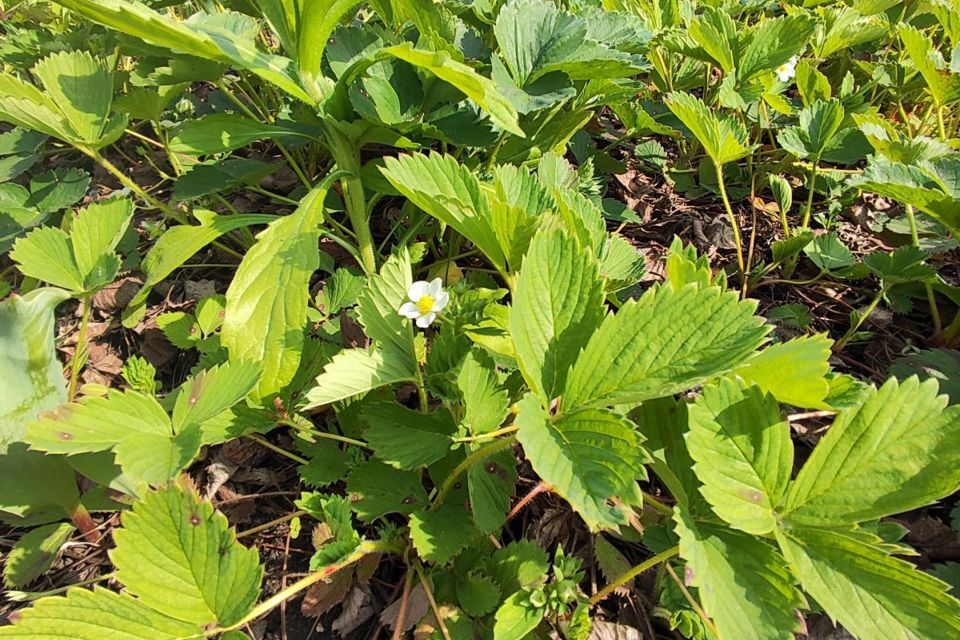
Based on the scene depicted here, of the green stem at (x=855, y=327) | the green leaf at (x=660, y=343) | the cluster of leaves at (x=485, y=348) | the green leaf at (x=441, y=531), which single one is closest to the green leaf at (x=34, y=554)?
the cluster of leaves at (x=485, y=348)

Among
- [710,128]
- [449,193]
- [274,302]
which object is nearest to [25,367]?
[274,302]

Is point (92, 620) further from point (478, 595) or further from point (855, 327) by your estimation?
point (855, 327)

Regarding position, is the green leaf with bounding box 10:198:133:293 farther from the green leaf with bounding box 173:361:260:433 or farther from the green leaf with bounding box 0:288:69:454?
the green leaf with bounding box 173:361:260:433

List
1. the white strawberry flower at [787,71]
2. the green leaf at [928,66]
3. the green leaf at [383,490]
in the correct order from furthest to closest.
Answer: the white strawberry flower at [787,71] < the green leaf at [928,66] < the green leaf at [383,490]

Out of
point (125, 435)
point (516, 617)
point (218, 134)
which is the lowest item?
point (516, 617)

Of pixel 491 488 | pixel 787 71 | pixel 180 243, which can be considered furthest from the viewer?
pixel 787 71

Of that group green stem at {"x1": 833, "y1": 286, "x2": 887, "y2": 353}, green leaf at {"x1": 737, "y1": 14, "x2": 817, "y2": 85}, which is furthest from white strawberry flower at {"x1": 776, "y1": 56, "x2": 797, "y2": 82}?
green stem at {"x1": 833, "y1": 286, "x2": 887, "y2": 353}

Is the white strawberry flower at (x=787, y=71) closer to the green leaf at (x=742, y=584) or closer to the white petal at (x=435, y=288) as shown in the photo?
the white petal at (x=435, y=288)
